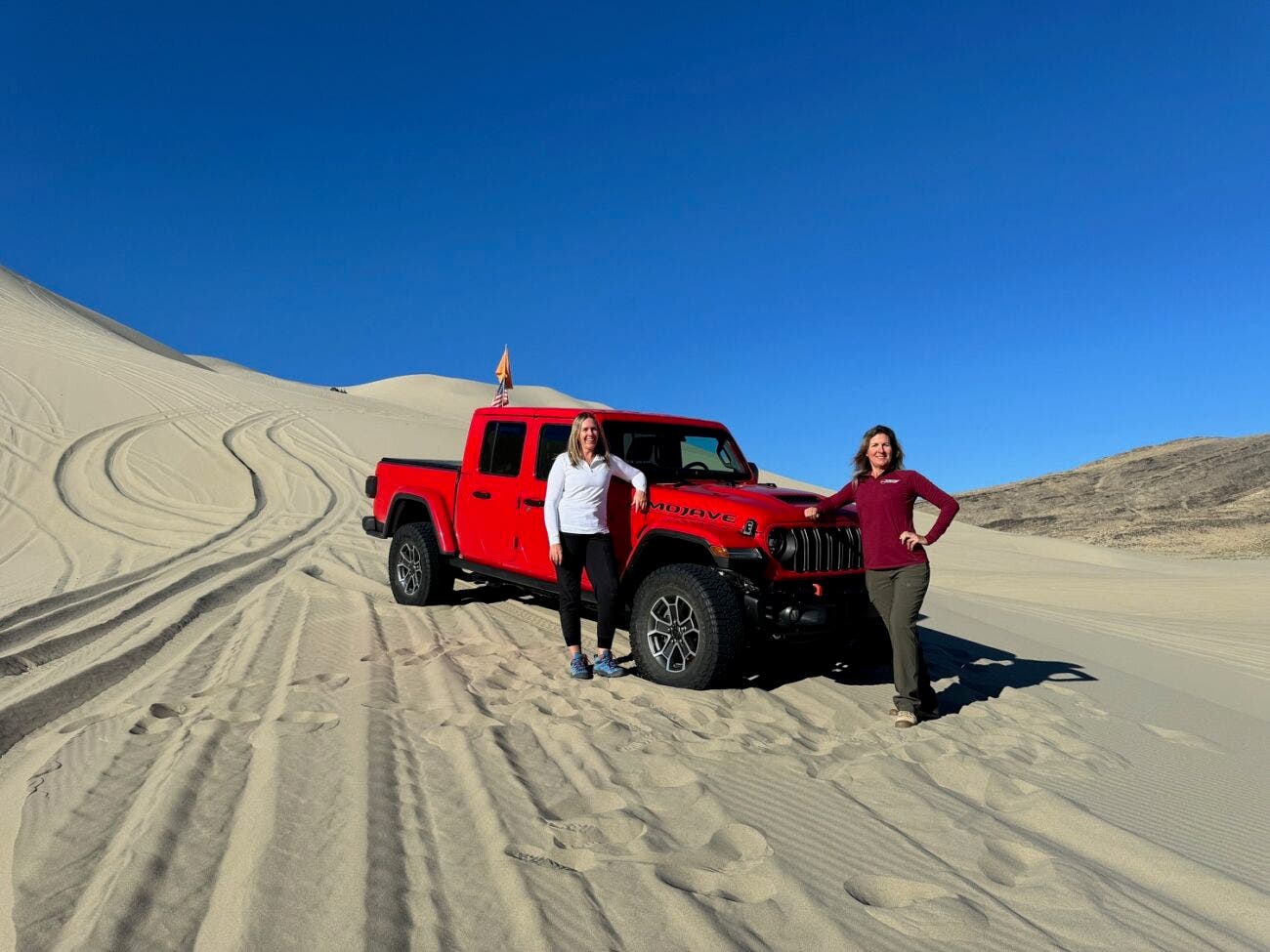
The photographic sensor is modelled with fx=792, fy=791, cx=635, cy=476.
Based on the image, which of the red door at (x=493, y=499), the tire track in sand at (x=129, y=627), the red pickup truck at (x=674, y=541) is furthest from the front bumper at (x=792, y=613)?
the tire track in sand at (x=129, y=627)

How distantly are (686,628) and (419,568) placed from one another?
3.21 meters

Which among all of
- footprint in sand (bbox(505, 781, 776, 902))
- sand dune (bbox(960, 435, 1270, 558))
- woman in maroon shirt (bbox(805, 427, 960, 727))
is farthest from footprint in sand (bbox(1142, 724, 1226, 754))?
sand dune (bbox(960, 435, 1270, 558))

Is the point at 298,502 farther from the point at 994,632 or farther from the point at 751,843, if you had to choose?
the point at 751,843

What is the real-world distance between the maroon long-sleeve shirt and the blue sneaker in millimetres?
1761

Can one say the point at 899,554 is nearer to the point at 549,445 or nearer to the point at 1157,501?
the point at 549,445

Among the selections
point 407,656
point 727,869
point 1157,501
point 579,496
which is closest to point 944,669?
point 579,496

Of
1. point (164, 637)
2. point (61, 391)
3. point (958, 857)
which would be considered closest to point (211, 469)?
point (61, 391)

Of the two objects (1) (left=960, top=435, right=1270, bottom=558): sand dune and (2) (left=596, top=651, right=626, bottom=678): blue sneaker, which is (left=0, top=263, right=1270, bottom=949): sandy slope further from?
(1) (left=960, top=435, right=1270, bottom=558): sand dune

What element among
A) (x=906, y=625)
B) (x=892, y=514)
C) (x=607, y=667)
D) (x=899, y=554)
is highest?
(x=892, y=514)

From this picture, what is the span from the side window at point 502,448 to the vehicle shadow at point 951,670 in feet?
8.41

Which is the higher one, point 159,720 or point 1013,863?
point 159,720

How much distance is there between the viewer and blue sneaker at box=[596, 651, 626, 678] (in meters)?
5.21

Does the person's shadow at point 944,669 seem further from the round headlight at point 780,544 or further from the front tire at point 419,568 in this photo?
the front tire at point 419,568

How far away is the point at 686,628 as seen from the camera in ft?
16.4
